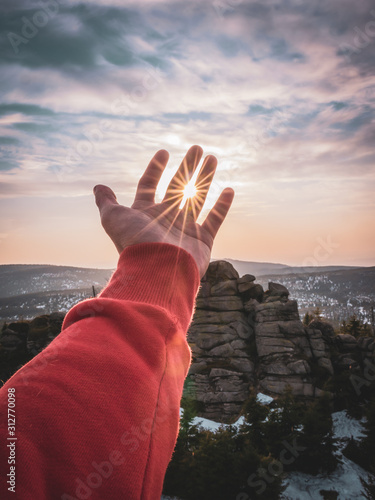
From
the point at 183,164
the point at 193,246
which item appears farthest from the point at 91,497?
the point at 183,164

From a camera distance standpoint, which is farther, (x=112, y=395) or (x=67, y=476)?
(x=112, y=395)

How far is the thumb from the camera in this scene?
2.47 metres

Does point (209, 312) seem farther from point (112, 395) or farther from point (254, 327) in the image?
point (112, 395)

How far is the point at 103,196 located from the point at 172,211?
1.98ft

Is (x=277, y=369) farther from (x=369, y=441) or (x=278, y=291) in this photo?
(x=278, y=291)

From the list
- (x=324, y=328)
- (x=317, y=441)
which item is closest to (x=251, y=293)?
(x=324, y=328)

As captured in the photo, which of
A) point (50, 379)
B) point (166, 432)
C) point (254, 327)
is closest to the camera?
point (50, 379)

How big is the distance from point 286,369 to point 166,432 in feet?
93.8

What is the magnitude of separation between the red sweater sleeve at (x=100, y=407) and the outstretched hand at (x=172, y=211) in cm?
89

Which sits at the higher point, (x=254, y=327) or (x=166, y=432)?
(x=166, y=432)

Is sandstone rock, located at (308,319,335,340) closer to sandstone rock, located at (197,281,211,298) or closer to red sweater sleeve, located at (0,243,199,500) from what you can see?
sandstone rock, located at (197,281,211,298)

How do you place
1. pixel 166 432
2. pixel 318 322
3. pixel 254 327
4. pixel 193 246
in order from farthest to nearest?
pixel 318 322, pixel 254 327, pixel 193 246, pixel 166 432

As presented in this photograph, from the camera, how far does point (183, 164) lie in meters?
2.65

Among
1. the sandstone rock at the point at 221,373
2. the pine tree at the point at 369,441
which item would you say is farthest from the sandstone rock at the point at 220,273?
the pine tree at the point at 369,441
